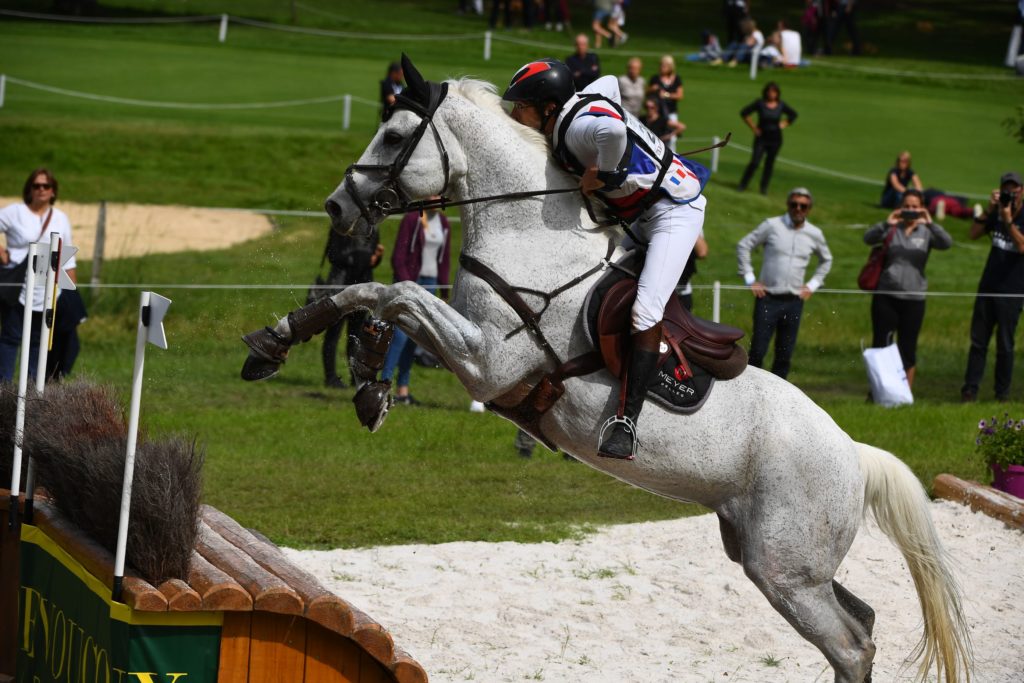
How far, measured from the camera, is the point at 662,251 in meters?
5.20

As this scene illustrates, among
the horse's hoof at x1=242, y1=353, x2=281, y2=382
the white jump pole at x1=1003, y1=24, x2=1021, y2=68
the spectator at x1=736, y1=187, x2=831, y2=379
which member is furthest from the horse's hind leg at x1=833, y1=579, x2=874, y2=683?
the white jump pole at x1=1003, y1=24, x2=1021, y2=68

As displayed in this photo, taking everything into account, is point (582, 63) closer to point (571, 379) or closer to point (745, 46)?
point (745, 46)

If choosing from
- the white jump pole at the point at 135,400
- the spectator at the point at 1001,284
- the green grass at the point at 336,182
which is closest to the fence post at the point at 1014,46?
the green grass at the point at 336,182

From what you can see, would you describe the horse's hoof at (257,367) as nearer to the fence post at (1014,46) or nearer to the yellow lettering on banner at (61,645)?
the yellow lettering on banner at (61,645)

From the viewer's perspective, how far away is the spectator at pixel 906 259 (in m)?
11.9

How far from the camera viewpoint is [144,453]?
16.1 feet

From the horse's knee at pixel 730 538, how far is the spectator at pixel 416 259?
596 centimetres

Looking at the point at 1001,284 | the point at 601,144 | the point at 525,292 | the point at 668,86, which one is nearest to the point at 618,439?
the point at 525,292

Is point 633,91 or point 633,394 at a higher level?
point 633,394

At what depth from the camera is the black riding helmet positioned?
16.9ft

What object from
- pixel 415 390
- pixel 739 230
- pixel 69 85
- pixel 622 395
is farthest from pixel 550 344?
pixel 69 85

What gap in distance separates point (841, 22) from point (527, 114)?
2797 cm

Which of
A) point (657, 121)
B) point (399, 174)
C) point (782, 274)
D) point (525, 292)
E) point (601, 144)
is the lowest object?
point (782, 274)

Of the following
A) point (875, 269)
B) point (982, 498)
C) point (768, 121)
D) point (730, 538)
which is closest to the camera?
point (730, 538)
